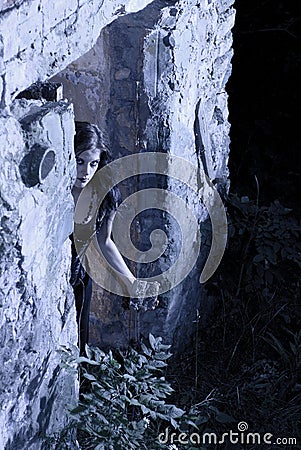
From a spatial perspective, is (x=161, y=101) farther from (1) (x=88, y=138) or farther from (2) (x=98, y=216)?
(2) (x=98, y=216)

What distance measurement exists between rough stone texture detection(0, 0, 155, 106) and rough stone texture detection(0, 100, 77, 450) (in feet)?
0.37

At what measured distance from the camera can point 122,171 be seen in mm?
4031

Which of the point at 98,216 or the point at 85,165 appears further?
the point at 98,216

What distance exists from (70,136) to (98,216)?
40.7 inches

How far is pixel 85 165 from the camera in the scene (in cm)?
368

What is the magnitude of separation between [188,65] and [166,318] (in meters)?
1.36

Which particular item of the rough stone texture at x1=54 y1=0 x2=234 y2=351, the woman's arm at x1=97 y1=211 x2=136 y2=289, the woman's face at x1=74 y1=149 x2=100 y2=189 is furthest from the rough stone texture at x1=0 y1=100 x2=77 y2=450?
the rough stone texture at x1=54 y1=0 x2=234 y2=351

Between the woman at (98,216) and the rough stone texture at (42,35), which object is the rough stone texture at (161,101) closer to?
the woman at (98,216)

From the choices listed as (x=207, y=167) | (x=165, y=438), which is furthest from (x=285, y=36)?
(x=165, y=438)

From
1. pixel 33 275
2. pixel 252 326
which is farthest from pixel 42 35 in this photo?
pixel 252 326

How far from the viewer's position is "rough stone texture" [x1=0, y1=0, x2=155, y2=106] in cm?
248

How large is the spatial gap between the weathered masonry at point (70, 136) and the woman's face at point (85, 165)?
0.34 m

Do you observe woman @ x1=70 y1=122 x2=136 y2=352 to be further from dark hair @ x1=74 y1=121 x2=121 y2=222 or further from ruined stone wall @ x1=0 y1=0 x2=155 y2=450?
ruined stone wall @ x1=0 y1=0 x2=155 y2=450

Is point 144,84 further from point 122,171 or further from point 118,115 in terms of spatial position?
point 122,171
